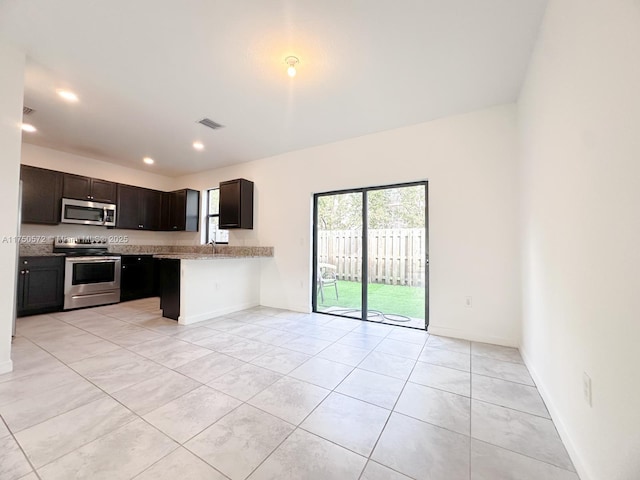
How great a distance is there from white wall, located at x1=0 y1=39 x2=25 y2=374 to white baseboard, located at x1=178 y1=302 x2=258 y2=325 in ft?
5.18


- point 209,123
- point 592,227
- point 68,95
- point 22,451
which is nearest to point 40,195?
point 68,95

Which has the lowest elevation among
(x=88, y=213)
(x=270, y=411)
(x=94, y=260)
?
(x=270, y=411)

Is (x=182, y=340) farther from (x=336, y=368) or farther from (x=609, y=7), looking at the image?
(x=609, y=7)

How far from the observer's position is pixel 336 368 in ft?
7.66

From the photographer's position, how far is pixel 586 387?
1.26 meters

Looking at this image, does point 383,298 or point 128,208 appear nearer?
point 383,298

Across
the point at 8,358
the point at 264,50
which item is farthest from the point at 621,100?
the point at 8,358

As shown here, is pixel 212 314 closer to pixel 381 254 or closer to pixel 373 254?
pixel 373 254

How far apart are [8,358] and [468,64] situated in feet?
15.3

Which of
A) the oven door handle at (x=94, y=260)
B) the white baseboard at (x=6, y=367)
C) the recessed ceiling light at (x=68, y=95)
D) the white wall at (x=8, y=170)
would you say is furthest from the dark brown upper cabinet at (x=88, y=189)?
the white baseboard at (x=6, y=367)

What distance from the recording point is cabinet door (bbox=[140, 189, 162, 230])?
5.52 metres

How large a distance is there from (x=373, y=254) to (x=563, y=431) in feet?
8.70

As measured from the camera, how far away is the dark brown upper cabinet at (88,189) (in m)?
4.41

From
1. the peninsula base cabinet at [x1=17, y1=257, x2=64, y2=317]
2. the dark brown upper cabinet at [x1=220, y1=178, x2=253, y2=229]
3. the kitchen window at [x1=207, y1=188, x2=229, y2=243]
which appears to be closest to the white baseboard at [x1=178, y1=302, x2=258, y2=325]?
the dark brown upper cabinet at [x1=220, y1=178, x2=253, y2=229]
